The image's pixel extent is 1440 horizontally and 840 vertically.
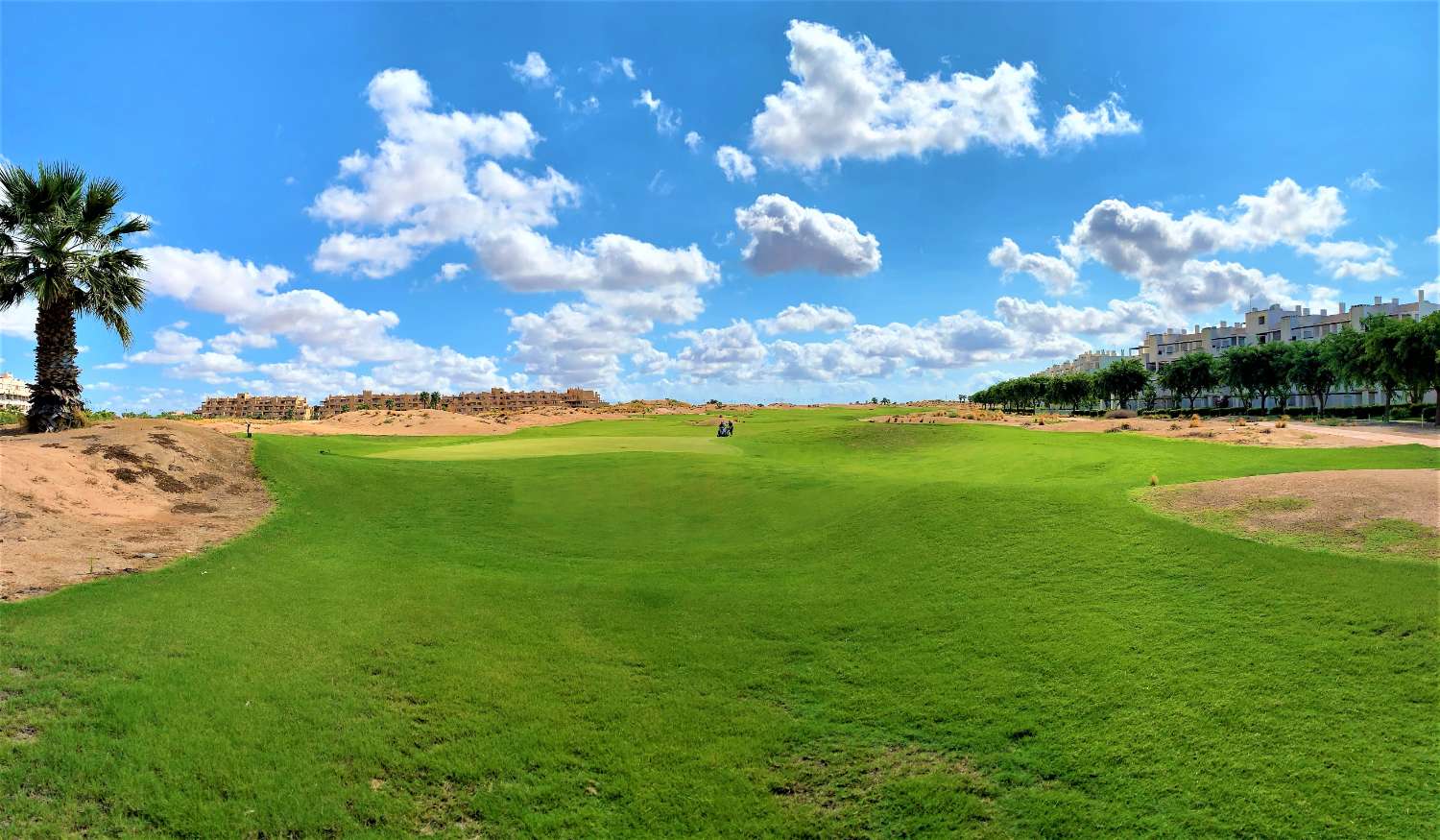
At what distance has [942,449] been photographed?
39.3 meters

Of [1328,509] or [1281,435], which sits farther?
[1281,435]

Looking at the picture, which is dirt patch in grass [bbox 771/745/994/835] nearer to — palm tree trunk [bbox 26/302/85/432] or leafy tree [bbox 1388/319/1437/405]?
palm tree trunk [bbox 26/302/85/432]

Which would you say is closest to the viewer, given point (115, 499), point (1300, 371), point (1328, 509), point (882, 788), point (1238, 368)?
point (882, 788)

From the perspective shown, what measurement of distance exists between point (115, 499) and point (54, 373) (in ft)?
32.6

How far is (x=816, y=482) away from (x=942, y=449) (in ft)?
64.4

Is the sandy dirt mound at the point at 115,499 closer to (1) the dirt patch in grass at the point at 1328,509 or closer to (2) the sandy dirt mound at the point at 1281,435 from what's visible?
(1) the dirt patch in grass at the point at 1328,509

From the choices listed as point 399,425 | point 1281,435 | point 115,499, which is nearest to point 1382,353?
point 1281,435

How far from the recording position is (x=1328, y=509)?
14195 millimetres

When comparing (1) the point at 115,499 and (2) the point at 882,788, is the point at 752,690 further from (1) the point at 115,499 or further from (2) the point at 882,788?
(1) the point at 115,499

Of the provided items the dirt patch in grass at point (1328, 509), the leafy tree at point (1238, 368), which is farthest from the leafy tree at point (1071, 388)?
the dirt patch in grass at point (1328, 509)

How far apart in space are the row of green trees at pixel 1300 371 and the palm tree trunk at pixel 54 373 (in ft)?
234

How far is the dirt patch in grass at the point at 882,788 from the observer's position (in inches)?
259

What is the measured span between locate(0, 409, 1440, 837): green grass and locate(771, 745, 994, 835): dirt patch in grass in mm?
34

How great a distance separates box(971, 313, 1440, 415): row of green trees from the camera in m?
52.8
